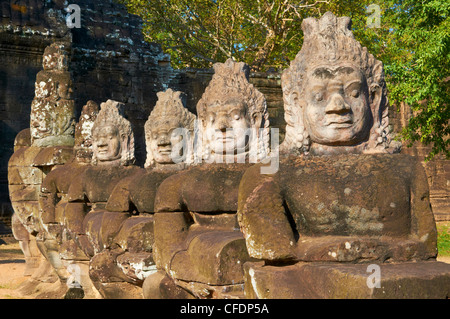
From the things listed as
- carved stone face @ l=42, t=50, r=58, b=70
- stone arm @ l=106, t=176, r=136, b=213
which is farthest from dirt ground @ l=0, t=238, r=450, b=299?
carved stone face @ l=42, t=50, r=58, b=70

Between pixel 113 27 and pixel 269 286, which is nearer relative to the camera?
pixel 269 286

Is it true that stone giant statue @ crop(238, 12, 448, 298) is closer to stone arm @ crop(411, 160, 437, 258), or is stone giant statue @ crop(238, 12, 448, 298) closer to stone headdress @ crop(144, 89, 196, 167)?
stone arm @ crop(411, 160, 437, 258)

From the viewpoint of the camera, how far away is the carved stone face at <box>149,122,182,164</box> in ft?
15.5

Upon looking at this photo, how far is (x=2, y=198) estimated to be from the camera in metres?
12.2

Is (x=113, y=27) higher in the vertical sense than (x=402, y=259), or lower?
higher

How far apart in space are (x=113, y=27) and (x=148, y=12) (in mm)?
6468

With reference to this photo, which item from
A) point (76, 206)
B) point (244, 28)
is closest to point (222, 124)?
point (76, 206)

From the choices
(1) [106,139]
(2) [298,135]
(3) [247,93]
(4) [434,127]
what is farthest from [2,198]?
(2) [298,135]

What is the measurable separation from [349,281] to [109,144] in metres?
3.60

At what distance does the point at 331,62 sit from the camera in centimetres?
310

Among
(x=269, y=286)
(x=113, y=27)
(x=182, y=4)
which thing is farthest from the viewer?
(x=182, y=4)

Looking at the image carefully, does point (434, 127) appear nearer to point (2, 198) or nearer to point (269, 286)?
point (2, 198)

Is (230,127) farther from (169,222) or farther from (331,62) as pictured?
(331,62)

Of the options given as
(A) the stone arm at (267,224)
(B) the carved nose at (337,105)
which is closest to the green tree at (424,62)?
(B) the carved nose at (337,105)
